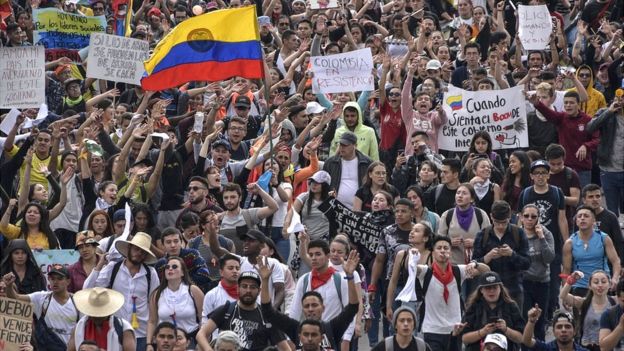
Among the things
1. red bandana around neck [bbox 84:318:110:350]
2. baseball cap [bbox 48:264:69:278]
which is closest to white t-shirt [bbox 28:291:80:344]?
baseball cap [bbox 48:264:69:278]

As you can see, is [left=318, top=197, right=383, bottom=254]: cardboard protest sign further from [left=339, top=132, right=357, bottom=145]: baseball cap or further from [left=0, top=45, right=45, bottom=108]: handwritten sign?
[left=0, top=45, right=45, bottom=108]: handwritten sign

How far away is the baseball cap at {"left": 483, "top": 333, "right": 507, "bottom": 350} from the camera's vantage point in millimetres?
16547

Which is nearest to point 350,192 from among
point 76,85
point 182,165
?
point 182,165

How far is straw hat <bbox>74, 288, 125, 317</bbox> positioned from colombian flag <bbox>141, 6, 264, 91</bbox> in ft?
13.6

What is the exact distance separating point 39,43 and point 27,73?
3.81 metres

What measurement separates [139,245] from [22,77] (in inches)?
189

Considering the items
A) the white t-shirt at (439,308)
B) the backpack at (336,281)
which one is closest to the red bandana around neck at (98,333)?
the backpack at (336,281)

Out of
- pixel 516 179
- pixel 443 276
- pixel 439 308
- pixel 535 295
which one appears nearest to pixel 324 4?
pixel 516 179

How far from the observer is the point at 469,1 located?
93.4 ft

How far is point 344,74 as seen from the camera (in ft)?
77.8

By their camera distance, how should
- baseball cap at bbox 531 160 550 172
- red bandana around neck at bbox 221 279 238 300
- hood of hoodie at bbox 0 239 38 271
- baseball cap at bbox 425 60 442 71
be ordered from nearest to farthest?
red bandana around neck at bbox 221 279 238 300, hood of hoodie at bbox 0 239 38 271, baseball cap at bbox 531 160 550 172, baseball cap at bbox 425 60 442 71

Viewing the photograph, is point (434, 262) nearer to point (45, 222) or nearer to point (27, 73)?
point (45, 222)

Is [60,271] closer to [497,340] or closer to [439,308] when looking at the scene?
[439,308]

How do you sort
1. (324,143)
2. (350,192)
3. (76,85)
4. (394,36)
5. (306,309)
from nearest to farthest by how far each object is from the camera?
(306,309), (350,192), (324,143), (76,85), (394,36)
